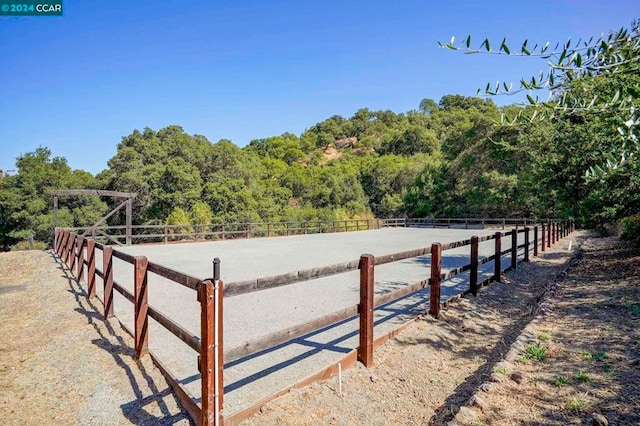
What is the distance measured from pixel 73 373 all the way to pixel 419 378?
3064 millimetres

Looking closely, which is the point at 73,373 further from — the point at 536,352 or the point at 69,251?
the point at 69,251

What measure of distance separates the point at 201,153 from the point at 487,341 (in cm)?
2958

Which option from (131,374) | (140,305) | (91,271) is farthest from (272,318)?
(91,271)

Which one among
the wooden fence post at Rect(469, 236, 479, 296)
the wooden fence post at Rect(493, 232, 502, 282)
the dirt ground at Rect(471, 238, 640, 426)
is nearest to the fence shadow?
the dirt ground at Rect(471, 238, 640, 426)

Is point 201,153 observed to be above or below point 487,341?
above

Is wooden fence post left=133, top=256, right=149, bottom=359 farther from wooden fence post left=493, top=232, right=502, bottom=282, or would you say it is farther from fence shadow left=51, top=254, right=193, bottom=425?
wooden fence post left=493, top=232, right=502, bottom=282

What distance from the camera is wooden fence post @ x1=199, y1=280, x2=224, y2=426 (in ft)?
7.51

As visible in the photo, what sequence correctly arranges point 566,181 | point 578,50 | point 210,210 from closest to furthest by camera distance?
point 578,50, point 566,181, point 210,210

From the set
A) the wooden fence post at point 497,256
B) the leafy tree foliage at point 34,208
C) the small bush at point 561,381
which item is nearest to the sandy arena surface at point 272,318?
the wooden fence post at point 497,256

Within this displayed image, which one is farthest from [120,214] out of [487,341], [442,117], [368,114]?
[368,114]

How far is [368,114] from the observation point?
103 metres

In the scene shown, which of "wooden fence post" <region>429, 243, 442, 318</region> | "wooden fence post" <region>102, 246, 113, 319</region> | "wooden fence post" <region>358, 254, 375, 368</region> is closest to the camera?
"wooden fence post" <region>358, 254, 375, 368</region>

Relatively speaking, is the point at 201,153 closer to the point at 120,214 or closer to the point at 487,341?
the point at 120,214

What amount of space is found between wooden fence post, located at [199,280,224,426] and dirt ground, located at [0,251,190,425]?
1.40 feet
